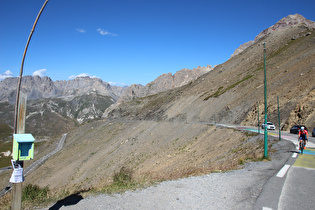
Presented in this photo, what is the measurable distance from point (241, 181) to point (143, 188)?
3.97 meters

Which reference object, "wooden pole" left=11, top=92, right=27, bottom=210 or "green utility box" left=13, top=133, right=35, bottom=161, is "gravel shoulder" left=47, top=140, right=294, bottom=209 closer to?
"wooden pole" left=11, top=92, right=27, bottom=210

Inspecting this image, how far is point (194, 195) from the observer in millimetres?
7555

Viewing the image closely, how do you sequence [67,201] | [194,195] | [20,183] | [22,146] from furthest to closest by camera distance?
1. [67,201]
2. [194,195]
3. [20,183]
4. [22,146]

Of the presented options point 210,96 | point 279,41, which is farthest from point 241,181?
A: point 279,41

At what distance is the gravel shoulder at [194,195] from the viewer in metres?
6.75

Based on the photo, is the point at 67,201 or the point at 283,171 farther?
the point at 283,171

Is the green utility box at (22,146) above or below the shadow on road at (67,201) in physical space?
above

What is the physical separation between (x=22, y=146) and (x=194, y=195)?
5438 mm

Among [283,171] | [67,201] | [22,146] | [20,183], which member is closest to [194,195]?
[67,201]

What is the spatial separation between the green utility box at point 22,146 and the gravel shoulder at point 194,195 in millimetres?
2295

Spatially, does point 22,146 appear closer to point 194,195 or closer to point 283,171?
point 194,195

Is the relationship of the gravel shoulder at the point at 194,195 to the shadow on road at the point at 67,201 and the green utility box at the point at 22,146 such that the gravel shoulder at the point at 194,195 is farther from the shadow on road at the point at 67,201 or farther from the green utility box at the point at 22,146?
the green utility box at the point at 22,146

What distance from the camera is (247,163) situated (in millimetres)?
12766

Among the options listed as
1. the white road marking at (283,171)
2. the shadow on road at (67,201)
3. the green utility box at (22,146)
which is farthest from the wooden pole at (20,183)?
the white road marking at (283,171)
